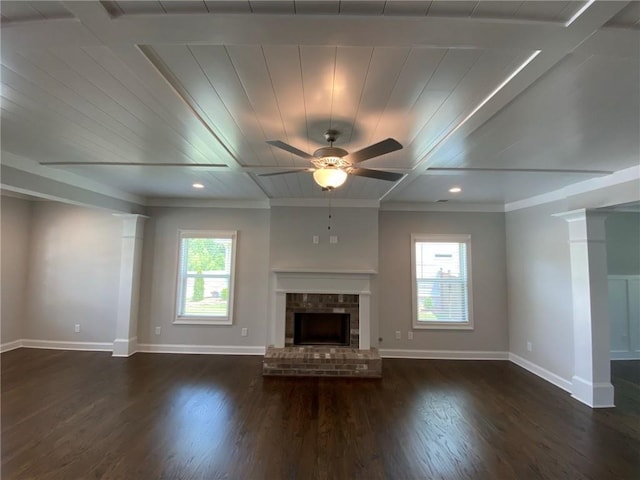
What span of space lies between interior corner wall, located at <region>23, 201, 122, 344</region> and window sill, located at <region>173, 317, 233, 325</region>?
1135 millimetres

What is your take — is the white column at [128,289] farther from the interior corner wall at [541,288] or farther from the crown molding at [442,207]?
the interior corner wall at [541,288]

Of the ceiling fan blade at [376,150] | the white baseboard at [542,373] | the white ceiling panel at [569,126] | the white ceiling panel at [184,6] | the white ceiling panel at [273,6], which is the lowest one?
the white baseboard at [542,373]

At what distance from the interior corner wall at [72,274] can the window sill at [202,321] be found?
1135mm

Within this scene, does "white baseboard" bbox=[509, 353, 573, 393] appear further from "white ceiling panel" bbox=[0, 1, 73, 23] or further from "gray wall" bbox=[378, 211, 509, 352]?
"white ceiling panel" bbox=[0, 1, 73, 23]

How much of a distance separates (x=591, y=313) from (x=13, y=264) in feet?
27.2

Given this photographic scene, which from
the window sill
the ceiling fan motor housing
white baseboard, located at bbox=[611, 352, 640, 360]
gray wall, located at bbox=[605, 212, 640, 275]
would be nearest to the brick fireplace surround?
the window sill

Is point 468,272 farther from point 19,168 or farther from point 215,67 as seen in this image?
point 19,168

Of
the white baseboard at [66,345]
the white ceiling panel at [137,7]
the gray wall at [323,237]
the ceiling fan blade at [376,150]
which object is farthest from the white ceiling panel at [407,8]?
the white baseboard at [66,345]

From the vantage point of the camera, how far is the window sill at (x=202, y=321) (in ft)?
16.4

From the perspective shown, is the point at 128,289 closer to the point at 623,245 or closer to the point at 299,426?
the point at 299,426

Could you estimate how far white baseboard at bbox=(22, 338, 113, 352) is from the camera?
5.02 meters

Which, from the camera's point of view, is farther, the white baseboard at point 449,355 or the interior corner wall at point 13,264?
the white baseboard at point 449,355

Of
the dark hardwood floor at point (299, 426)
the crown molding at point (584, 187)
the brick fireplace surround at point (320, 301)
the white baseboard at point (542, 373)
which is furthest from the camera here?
the brick fireplace surround at point (320, 301)

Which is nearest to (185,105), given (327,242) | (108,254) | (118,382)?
(327,242)
